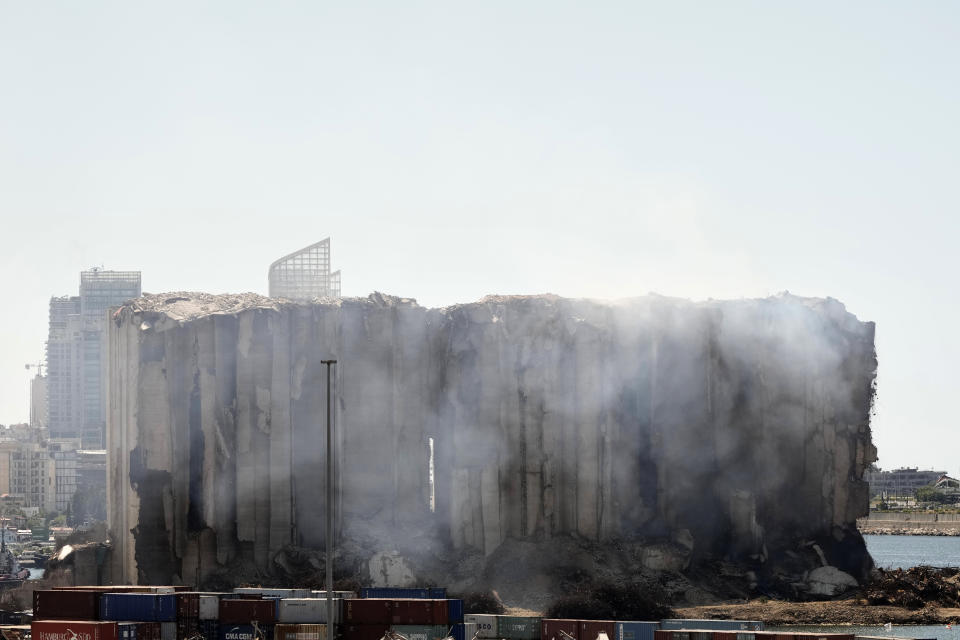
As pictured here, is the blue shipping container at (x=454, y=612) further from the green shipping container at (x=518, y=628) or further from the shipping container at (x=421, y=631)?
the green shipping container at (x=518, y=628)

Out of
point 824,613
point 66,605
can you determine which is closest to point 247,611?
point 66,605

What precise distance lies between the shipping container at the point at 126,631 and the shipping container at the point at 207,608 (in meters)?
3.43

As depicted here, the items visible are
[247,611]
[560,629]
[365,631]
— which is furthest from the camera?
[560,629]

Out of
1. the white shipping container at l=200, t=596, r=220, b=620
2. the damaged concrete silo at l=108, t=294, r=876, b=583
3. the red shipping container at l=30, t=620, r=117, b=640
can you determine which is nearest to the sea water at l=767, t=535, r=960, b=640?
the damaged concrete silo at l=108, t=294, r=876, b=583

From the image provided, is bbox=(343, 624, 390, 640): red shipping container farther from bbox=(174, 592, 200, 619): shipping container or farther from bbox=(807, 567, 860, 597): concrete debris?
bbox=(807, 567, 860, 597): concrete debris

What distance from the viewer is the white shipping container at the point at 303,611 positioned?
217 ft

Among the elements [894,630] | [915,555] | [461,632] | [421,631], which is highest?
[421,631]

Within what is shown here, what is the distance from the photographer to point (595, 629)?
225ft

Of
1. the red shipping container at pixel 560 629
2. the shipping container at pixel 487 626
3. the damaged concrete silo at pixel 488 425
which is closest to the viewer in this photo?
the red shipping container at pixel 560 629

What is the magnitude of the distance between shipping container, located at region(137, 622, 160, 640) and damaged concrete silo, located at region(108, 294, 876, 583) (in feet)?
109

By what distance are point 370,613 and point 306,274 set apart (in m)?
61.1

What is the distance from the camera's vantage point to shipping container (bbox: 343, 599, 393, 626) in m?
67.1

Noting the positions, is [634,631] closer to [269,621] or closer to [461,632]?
[461,632]

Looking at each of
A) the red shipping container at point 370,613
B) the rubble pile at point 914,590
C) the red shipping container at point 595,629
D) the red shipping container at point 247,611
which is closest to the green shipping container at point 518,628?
the red shipping container at point 595,629
